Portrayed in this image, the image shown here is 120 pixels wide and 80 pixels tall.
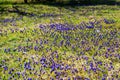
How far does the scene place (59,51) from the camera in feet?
40.9

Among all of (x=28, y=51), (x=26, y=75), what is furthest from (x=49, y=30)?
(x=26, y=75)

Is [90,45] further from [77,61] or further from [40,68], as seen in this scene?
[40,68]

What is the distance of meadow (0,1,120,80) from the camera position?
1006 centimetres

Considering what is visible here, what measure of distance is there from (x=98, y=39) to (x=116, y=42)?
3.11ft

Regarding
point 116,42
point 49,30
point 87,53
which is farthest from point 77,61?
point 49,30

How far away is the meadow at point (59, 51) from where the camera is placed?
10.1 meters

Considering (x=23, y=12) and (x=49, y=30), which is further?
(x=23, y=12)

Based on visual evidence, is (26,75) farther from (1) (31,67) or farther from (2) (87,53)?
(2) (87,53)

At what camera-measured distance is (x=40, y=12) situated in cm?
2470

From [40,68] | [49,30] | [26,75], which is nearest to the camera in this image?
[26,75]

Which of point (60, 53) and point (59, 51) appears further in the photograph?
point (59, 51)

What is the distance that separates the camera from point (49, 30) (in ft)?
53.0

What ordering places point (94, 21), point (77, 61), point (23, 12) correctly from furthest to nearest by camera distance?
1. point (23, 12)
2. point (94, 21)
3. point (77, 61)

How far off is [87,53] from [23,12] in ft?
40.5
